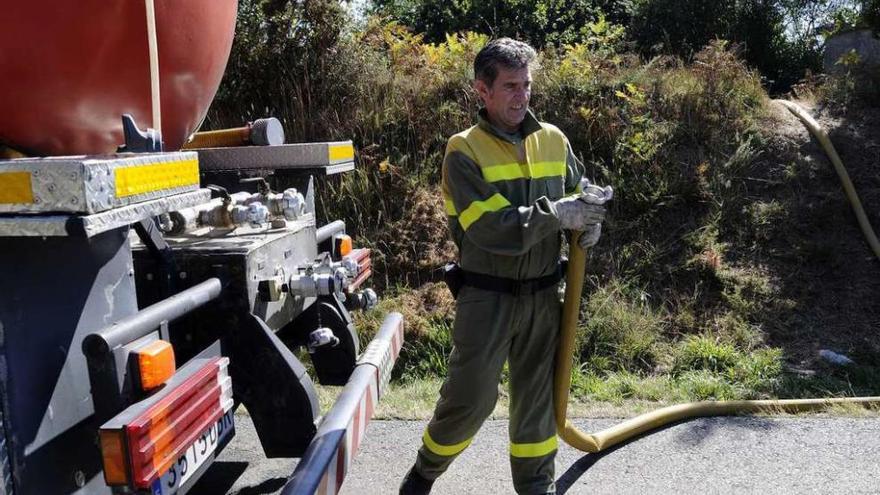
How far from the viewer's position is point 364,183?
19.8 ft

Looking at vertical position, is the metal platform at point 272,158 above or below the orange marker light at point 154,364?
above

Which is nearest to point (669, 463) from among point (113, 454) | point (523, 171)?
point (523, 171)

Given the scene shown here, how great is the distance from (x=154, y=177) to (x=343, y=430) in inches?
39.4

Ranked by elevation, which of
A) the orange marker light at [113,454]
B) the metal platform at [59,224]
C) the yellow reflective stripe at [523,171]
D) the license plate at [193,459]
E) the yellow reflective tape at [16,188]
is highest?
the yellow reflective tape at [16,188]

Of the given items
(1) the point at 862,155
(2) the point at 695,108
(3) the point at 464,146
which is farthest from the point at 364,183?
(1) the point at 862,155

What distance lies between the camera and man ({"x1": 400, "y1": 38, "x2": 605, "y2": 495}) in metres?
2.62

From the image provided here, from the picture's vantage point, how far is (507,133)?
278 centimetres

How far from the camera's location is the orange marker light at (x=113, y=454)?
1625 mm

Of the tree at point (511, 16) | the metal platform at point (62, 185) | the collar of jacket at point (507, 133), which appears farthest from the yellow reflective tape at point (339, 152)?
the tree at point (511, 16)

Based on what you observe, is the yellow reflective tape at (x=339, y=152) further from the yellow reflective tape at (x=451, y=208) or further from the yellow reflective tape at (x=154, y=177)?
the yellow reflective tape at (x=154, y=177)

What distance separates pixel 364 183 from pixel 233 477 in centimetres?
306

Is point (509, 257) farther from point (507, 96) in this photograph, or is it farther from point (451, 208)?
point (507, 96)

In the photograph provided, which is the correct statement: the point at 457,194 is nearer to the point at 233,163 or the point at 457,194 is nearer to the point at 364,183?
the point at 233,163

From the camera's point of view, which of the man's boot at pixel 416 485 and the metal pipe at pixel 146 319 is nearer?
the metal pipe at pixel 146 319
